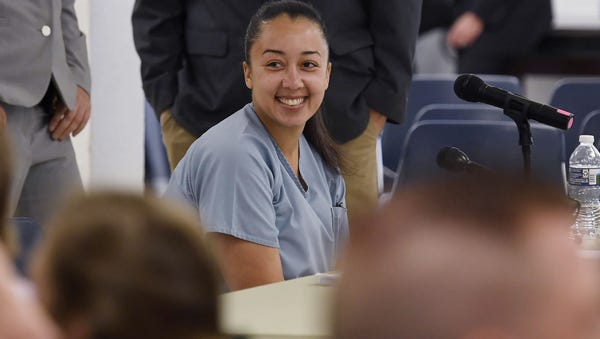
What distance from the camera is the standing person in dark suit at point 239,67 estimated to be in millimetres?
3445

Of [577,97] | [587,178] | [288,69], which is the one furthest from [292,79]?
[577,97]

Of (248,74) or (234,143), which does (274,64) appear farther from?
(234,143)

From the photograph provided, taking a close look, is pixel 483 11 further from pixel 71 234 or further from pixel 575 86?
pixel 71 234

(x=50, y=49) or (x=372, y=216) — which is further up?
(x=50, y=49)

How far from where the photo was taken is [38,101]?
314 centimetres

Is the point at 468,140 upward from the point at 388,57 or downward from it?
downward

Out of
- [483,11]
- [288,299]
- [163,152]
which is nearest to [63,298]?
[288,299]

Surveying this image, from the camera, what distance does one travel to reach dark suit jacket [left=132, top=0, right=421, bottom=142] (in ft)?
11.3

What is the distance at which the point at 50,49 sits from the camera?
10.5 feet

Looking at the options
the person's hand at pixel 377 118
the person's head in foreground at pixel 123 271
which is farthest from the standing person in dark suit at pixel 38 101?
the person's head in foreground at pixel 123 271

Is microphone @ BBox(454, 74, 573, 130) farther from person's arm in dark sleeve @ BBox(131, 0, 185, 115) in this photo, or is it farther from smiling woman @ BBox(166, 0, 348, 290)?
person's arm in dark sleeve @ BBox(131, 0, 185, 115)

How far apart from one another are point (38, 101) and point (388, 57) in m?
1.08

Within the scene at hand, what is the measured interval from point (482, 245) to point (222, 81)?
2881mm

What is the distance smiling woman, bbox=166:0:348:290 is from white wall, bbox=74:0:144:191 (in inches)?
100
